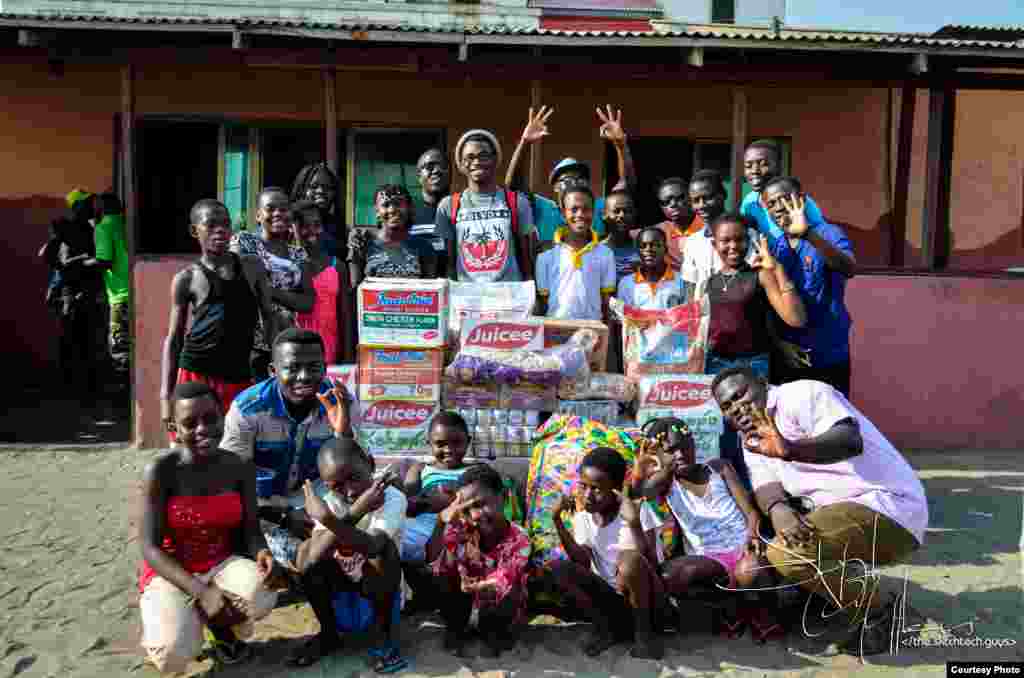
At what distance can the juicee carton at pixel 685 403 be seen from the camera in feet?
13.8

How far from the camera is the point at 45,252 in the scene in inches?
322

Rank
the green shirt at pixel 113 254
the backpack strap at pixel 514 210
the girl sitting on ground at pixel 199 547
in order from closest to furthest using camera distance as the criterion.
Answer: the girl sitting on ground at pixel 199 547, the backpack strap at pixel 514 210, the green shirt at pixel 113 254

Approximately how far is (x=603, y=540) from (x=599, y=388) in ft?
3.26

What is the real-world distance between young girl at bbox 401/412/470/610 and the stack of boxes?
0.68 feet

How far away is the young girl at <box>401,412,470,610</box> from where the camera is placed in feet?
11.4

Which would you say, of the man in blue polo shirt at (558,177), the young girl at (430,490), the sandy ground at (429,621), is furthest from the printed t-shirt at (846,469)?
the man in blue polo shirt at (558,177)

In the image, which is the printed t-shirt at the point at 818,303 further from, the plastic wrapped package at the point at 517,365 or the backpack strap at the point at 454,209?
the backpack strap at the point at 454,209

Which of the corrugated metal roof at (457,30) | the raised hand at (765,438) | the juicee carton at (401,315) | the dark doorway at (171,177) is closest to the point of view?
the raised hand at (765,438)

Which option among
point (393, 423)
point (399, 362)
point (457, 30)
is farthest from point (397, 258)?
point (457, 30)

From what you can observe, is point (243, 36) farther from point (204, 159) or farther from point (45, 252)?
point (45, 252)

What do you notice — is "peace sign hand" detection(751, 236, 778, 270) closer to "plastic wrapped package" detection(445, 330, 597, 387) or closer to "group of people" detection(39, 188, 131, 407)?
"plastic wrapped package" detection(445, 330, 597, 387)

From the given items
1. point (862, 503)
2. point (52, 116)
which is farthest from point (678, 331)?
point (52, 116)

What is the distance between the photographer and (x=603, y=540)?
3443mm

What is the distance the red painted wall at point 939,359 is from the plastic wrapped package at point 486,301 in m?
3.68
